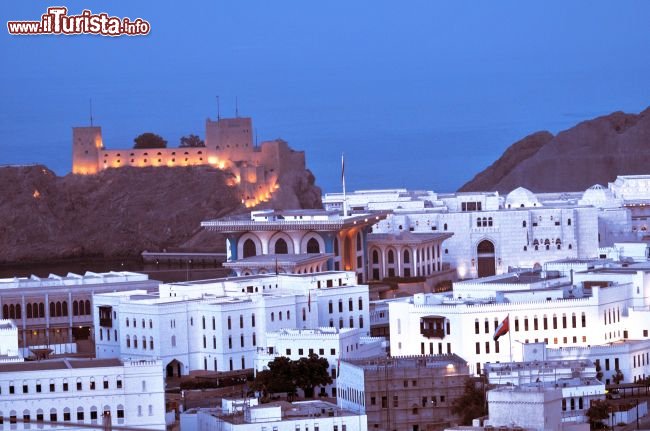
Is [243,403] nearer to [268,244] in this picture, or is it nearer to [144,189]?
[268,244]

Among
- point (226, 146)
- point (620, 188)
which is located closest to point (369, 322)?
point (620, 188)

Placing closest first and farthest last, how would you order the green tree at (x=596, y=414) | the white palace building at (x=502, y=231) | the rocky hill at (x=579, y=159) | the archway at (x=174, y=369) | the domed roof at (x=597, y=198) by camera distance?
1. the green tree at (x=596, y=414)
2. the archway at (x=174, y=369)
3. the white palace building at (x=502, y=231)
4. the domed roof at (x=597, y=198)
5. the rocky hill at (x=579, y=159)

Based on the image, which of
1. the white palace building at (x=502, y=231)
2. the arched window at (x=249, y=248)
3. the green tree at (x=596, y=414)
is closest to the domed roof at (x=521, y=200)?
the white palace building at (x=502, y=231)

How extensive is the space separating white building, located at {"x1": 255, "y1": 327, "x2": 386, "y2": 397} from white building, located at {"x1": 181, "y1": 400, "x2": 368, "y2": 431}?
292 inches

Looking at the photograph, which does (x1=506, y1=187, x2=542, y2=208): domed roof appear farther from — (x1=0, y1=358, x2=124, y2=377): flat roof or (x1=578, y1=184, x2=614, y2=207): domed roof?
(x1=0, y1=358, x2=124, y2=377): flat roof

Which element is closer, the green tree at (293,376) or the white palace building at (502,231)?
the green tree at (293,376)

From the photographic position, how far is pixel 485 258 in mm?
101500

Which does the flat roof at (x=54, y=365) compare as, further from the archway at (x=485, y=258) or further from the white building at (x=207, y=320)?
the archway at (x=485, y=258)

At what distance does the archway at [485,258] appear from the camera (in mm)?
101062

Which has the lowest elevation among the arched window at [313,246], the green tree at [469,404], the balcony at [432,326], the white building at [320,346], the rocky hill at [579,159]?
the green tree at [469,404]

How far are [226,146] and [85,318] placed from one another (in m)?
78.3

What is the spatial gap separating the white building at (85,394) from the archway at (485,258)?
1765 inches

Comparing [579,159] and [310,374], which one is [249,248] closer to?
[310,374]

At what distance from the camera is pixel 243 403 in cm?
5656
